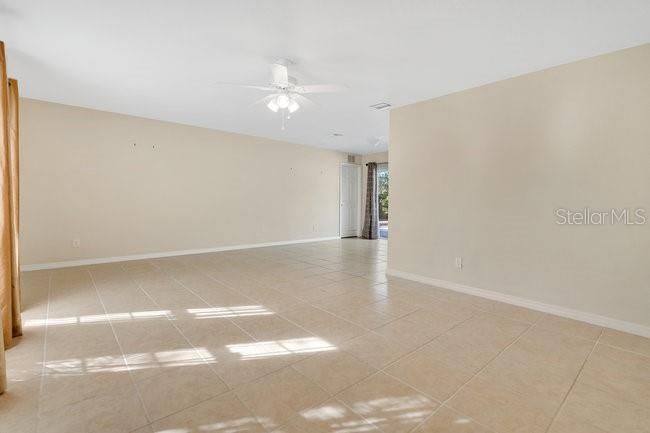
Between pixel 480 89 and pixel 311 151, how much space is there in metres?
5.01

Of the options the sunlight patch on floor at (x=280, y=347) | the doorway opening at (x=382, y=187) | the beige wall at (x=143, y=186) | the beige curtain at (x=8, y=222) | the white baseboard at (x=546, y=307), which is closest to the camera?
the beige curtain at (x=8, y=222)

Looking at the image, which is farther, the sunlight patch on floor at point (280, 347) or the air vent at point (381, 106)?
the air vent at point (381, 106)

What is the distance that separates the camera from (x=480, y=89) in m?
3.45

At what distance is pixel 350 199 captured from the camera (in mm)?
9039

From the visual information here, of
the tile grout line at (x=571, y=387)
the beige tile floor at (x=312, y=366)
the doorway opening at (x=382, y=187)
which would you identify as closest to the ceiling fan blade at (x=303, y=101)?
the beige tile floor at (x=312, y=366)

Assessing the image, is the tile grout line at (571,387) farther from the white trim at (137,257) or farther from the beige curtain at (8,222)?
the white trim at (137,257)

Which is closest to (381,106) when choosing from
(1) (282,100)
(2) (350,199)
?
(1) (282,100)

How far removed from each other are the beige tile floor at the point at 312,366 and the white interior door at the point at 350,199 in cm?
540

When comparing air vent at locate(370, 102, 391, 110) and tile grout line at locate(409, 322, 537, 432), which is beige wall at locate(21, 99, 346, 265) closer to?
air vent at locate(370, 102, 391, 110)

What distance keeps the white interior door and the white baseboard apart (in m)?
4.83

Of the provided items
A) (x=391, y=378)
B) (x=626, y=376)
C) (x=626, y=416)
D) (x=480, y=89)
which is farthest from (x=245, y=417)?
(x=480, y=89)

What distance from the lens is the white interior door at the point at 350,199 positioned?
8812mm

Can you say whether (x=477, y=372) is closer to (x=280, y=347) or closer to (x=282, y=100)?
(x=280, y=347)

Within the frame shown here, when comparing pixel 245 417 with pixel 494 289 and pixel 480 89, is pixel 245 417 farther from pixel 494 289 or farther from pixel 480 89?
pixel 480 89
